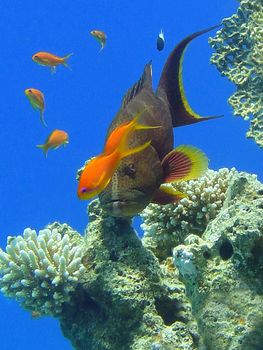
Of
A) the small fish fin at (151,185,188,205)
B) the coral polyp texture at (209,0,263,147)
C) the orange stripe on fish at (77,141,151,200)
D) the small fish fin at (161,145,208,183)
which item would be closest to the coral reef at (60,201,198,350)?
the small fish fin at (151,185,188,205)

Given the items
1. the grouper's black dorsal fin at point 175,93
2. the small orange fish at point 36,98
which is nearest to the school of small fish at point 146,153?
the grouper's black dorsal fin at point 175,93

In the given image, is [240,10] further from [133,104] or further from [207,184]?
[133,104]

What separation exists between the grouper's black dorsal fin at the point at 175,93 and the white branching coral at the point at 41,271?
1448 millimetres

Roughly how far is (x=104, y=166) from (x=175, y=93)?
3.50ft

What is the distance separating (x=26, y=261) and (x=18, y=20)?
7647 cm

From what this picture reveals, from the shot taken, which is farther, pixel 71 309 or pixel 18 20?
pixel 18 20

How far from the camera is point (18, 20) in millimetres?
74625

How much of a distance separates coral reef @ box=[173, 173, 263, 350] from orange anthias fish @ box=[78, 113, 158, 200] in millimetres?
921

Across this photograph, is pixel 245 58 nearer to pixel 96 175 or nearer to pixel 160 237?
pixel 160 237

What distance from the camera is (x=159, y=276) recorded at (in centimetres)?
377

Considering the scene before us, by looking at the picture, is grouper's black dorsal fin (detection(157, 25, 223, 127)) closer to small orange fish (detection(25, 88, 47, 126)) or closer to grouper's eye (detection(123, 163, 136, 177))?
grouper's eye (detection(123, 163, 136, 177))

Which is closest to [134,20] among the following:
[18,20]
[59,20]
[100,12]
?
[100,12]

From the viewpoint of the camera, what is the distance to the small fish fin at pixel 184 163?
3041 mm

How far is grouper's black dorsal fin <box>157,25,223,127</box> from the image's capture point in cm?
327
